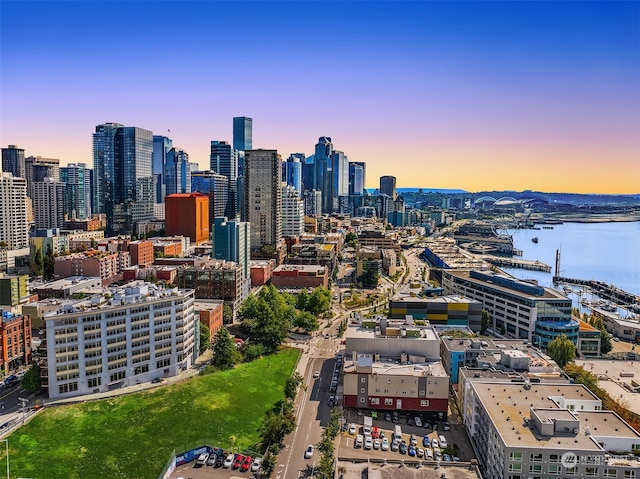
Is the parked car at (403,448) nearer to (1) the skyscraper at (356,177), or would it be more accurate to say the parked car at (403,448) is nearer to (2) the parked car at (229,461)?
(2) the parked car at (229,461)

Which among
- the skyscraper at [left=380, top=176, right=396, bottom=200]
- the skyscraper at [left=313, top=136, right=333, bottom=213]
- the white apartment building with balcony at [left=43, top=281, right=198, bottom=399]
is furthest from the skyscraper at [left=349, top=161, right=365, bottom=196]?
the white apartment building with balcony at [left=43, top=281, right=198, bottom=399]

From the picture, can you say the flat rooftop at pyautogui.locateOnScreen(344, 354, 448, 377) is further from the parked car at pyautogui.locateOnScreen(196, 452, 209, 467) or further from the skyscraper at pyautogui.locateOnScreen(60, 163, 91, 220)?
the skyscraper at pyautogui.locateOnScreen(60, 163, 91, 220)

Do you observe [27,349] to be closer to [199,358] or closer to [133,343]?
[133,343]

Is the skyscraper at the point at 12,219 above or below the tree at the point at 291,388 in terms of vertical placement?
above

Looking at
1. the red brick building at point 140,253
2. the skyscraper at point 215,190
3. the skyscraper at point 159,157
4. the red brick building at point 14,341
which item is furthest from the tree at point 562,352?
the skyscraper at point 159,157

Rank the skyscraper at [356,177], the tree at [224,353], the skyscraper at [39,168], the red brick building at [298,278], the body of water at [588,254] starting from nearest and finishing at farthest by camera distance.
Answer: the tree at [224,353] → the red brick building at [298,278] → the body of water at [588,254] → the skyscraper at [39,168] → the skyscraper at [356,177]

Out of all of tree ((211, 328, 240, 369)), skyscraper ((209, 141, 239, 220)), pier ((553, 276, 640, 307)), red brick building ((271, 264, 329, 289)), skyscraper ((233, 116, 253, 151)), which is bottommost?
pier ((553, 276, 640, 307))
